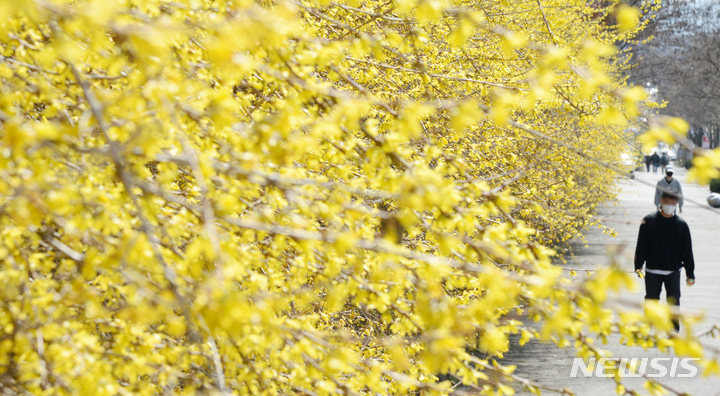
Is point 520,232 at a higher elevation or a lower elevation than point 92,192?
higher

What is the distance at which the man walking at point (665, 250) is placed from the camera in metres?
8.05

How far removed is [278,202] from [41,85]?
2.89 ft

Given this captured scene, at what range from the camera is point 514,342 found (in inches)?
374

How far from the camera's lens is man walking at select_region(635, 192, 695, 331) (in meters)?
8.05

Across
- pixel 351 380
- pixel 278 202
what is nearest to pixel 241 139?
pixel 278 202

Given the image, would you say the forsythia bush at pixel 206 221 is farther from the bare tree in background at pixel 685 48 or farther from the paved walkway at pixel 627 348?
the bare tree in background at pixel 685 48

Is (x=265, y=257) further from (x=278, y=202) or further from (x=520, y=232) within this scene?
(x=520, y=232)

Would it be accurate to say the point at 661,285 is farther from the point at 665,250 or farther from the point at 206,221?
the point at 206,221

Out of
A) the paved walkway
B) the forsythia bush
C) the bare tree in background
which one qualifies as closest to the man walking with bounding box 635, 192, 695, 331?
the paved walkway

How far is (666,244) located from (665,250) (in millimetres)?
67

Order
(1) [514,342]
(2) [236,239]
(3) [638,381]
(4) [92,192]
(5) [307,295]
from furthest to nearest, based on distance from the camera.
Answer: (1) [514,342] → (3) [638,381] → (5) [307,295] → (2) [236,239] → (4) [92,192]

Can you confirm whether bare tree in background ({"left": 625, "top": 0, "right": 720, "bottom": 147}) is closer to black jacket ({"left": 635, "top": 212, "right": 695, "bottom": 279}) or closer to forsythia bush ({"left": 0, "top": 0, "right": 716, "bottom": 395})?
black jacket ({"left": 635, "top": 212, "right": 695, "bottom": 279})

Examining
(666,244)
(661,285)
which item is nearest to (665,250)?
(666,244)

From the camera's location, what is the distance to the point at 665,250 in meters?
8.09
